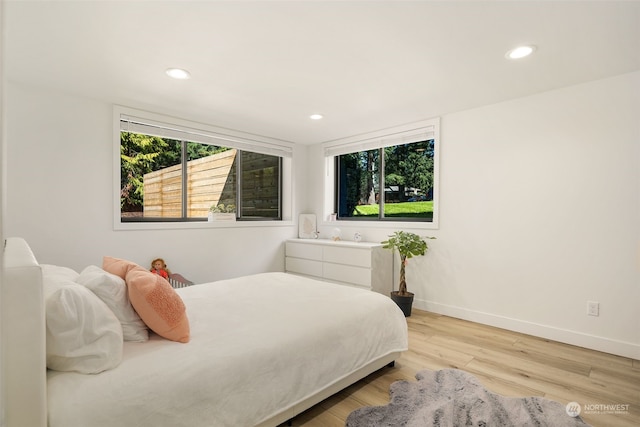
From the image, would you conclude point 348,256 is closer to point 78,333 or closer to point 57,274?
point 57,274

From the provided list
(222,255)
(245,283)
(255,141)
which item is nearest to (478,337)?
(245,283)

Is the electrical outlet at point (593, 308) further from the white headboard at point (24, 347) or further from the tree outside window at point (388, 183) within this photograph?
the white headboard at point (24, 347)

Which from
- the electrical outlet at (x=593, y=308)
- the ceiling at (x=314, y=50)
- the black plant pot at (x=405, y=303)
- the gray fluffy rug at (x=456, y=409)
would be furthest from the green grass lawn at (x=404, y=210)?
the gray fluffy rug at (x=456, y=409)

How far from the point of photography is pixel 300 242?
4.67m

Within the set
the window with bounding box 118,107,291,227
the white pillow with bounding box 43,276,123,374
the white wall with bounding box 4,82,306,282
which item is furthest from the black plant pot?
the white pillow with bounding box 43,276,123,374

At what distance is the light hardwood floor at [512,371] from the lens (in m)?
1.92

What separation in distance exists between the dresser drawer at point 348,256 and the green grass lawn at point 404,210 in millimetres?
793

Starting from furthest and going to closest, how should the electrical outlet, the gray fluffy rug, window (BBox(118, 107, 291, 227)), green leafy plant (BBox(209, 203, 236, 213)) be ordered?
1. green leafy plant (BBox(209, 203, 236, 213))
2. window (BBox(118, 107, 291, 227))
3. the electrical outlet
4. the gray fluffy rug

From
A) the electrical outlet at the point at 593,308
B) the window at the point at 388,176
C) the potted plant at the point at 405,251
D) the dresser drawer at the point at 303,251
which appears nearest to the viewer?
the electrical outlet at the point at 593,308

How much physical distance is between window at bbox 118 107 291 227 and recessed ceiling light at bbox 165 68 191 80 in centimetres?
108

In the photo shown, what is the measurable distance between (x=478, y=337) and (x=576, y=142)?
1955 mm

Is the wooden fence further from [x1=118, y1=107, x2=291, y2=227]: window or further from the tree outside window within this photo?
the tree outside window

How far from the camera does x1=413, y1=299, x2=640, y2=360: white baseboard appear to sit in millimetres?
2622
